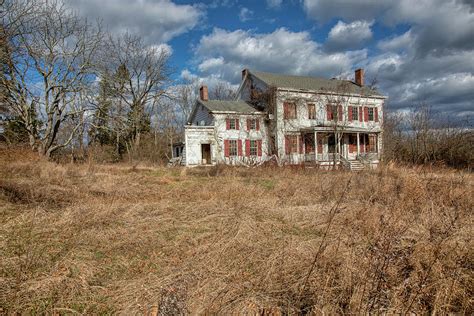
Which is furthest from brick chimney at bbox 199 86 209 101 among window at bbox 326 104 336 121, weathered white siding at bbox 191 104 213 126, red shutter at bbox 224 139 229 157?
window at bbox 326 104 336 121

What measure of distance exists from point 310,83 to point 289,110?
459cm

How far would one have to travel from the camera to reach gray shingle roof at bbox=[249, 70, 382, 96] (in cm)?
2548

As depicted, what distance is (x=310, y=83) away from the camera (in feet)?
90.0

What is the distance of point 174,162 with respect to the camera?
25172 mm

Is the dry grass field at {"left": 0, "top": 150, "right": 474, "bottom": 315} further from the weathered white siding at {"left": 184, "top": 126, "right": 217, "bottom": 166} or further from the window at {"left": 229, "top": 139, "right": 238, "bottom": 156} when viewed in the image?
the window at {"left": 229, "top": 139, "right": 238, "bottom": 156}

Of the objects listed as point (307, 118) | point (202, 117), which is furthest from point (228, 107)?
point (307, 118)

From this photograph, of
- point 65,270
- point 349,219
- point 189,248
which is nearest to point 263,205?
point 349,219

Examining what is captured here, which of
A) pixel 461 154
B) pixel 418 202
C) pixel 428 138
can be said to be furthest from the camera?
pixel 428 138

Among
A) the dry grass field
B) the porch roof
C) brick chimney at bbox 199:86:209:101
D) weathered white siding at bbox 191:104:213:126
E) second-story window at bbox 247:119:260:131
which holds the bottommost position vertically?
the dry grass field

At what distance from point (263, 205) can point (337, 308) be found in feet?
14.5

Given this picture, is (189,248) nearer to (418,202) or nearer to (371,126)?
(418,202)

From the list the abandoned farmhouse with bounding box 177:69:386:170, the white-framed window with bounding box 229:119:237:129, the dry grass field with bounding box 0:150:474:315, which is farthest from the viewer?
the white-framed window with bounding box 229:119:237:129

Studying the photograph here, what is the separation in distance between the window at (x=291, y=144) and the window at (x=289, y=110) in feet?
5.76

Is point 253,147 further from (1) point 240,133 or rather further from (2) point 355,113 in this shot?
(2) point 355,113
